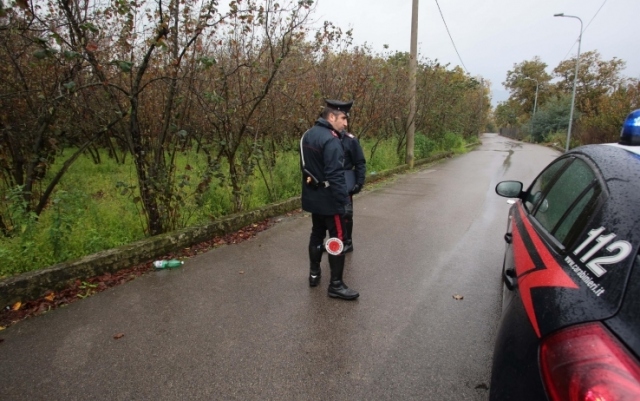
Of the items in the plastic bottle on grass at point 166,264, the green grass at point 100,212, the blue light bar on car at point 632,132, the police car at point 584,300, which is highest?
the blue light bar on car at point 632,132

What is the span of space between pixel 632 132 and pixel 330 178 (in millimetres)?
2012

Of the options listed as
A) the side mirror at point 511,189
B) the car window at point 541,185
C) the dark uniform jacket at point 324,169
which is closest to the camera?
the car window at point 541,185

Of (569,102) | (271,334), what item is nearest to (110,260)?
(271,334)

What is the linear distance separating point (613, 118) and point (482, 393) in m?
20.9

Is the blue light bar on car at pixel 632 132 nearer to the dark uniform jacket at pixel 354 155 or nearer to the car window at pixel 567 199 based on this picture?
the car window at pixel 567 199

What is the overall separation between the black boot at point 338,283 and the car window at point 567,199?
1.66 metres

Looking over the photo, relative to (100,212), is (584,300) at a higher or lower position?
higher

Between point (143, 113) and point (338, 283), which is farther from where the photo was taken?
point (143, 113)

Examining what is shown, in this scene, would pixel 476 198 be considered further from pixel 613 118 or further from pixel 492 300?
pixel 613 118

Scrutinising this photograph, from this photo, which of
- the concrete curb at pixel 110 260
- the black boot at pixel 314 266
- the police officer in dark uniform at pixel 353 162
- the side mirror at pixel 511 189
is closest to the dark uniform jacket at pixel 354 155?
the police officer in dark uniform at pixel 353 162

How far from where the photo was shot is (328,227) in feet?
11.3

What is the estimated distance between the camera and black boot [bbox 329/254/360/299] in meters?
3.40

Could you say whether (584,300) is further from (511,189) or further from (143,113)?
(143,113)

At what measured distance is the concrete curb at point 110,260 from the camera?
3.19 metres
